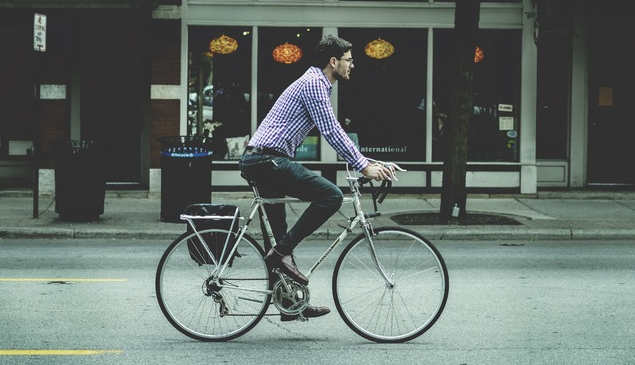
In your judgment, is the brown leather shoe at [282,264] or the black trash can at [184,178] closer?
the brown leather shoe at [282,264]

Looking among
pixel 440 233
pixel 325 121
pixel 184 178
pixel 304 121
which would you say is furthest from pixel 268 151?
pixel 184 178

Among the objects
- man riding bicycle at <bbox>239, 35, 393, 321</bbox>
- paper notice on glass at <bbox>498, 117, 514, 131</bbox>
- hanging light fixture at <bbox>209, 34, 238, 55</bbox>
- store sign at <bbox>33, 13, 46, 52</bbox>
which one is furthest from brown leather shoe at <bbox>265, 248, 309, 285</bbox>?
paper notice on glass at <bbox>498, 117, 514, 131</bbox>

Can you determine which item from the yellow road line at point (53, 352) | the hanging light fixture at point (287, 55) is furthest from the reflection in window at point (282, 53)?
the yellow road line at point (53, 352)

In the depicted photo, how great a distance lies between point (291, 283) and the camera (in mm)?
6625

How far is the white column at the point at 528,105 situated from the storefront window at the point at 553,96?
0.94m

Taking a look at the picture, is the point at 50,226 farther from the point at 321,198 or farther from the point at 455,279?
the point at 321,198

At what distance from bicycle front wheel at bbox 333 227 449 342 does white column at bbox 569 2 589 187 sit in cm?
1252

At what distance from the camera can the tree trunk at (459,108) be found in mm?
13758

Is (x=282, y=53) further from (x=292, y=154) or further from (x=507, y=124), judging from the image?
(x=292, y=154)

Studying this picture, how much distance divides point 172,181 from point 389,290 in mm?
7230

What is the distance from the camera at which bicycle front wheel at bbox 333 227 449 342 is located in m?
6.55

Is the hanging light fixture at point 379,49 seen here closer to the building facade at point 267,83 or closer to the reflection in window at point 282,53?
the building facade at point 267,83

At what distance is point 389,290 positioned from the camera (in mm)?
6730

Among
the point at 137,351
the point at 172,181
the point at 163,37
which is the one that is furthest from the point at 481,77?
the point at 137,351
